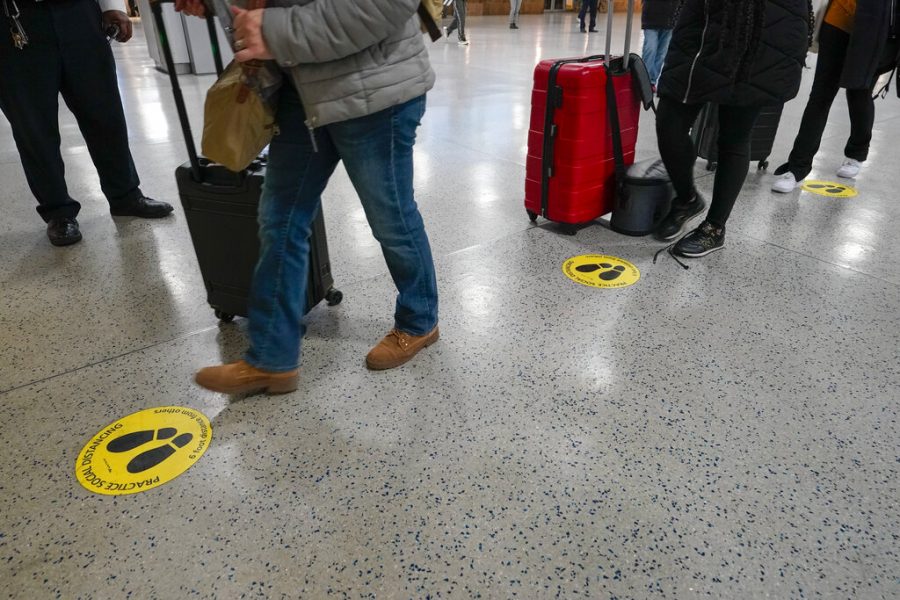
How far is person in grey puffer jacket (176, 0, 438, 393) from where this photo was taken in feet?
3.69

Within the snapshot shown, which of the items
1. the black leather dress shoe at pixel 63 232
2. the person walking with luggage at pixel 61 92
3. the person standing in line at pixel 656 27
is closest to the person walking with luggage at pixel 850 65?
the person standing in line at pixel 656 27

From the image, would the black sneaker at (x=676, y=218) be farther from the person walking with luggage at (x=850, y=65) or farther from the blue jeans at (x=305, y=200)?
the blue jeans at (x=305, y=200)

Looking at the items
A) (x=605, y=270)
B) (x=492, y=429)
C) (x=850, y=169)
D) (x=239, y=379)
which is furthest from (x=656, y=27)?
(x=239, y=379)

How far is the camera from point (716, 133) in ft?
10.9

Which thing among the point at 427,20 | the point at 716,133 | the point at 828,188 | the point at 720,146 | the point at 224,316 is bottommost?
the point at 828,188

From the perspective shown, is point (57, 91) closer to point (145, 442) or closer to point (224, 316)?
point (224, 316)

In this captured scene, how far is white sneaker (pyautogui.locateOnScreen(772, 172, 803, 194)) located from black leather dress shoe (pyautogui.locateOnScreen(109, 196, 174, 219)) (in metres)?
3.10

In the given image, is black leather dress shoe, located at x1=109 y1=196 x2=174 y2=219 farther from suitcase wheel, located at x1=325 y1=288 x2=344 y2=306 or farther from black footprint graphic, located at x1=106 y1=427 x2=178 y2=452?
black footprint graphic, located at x1=106 y1=427 x2=178 y2=452

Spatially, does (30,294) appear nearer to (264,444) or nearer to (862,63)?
(264,444)

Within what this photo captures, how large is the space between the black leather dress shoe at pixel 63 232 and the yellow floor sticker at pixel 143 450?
1.39m

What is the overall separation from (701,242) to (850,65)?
1212mm

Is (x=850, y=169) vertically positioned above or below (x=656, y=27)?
below

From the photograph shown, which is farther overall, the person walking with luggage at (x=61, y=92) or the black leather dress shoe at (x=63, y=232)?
the black leather dress shoe at (x=63, y=232)

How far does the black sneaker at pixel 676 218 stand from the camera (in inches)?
98.6
